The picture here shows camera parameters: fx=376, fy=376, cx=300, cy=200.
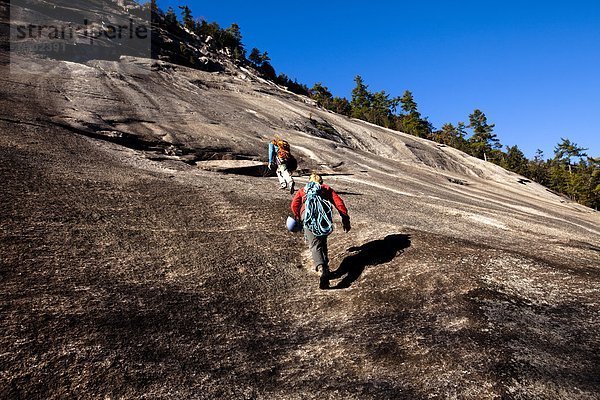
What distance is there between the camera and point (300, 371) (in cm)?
475

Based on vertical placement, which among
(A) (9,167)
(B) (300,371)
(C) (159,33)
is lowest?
(B) (300,371)

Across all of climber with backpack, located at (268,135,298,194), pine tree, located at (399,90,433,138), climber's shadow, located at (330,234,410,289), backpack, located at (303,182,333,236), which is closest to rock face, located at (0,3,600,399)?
climber's shadow, located at (330,234,410,289)

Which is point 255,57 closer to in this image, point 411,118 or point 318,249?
point 411,118

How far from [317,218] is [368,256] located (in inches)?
66.0

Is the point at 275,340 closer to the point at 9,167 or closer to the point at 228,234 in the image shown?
the point at 228,234

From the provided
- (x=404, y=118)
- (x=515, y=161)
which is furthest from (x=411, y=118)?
(x=515, y=161)

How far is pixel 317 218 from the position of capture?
25.7 ft

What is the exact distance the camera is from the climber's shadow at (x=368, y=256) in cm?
788

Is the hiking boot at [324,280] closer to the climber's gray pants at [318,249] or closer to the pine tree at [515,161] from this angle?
the climber's gray pants at [318,249]

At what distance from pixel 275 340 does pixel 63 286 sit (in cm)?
346

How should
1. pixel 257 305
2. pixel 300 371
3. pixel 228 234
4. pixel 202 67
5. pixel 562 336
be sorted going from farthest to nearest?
pixel 202 67
pixel 228 234
pixel 257 305
pixel 562 336
pixel 300 371

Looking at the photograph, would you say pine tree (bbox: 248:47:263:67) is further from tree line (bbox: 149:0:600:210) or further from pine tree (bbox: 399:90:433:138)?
pine tree (bbox: 399:90:433:138)

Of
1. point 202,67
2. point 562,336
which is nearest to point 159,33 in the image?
point 202,67

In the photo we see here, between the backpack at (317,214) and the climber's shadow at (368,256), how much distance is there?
1.04 metres
